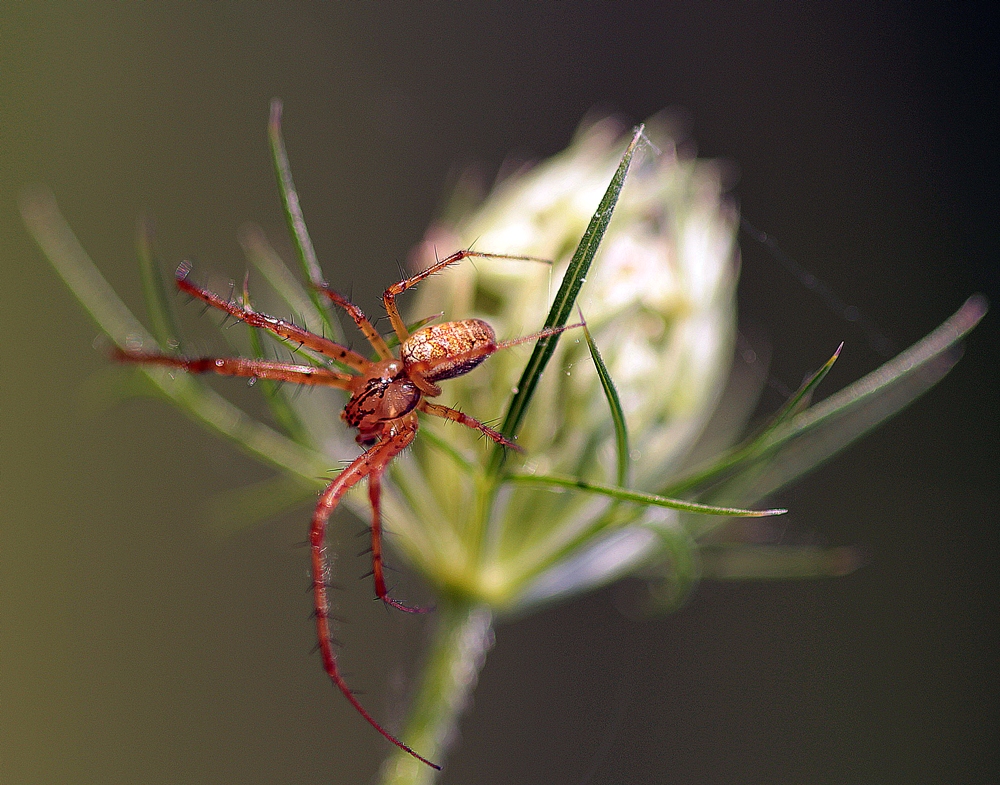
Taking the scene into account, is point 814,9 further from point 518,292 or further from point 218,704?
point 218,704

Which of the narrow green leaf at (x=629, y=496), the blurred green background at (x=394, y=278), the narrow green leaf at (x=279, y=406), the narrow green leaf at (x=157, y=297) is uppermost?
the blurred green background at (x=394, y=278)

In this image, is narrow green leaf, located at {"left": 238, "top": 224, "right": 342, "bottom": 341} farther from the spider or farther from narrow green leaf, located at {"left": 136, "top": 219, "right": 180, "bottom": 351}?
narrow green leaf, located at {"left": 136, "top": 219, "right": 180, "bottom": 351}

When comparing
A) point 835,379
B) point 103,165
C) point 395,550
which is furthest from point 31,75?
point 835,379

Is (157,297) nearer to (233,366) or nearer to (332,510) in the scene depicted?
(233,366)

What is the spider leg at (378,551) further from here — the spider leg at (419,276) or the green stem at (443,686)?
the spider leg at (419,276)

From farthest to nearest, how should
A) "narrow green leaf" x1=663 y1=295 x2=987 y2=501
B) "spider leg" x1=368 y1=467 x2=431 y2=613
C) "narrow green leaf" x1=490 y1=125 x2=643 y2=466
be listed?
"spider leg" x1=368 y1=467 x2=431 y2=613 < "narrow green leaf" x1=663 y1=295 x2=987 y2=501 < "narrow green leaf" x1=490 y1=125 x2=643 y2=466

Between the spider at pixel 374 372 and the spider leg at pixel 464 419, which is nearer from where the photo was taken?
the spider leg at pixel 464 419

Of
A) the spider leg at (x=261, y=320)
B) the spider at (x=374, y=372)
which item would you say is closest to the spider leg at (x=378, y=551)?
the spider at (x=374, y=372)

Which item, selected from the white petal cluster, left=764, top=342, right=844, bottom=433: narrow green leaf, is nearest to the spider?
the white petal cluster
